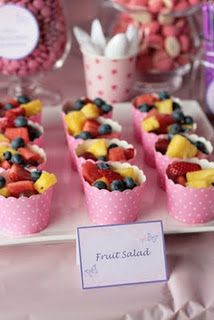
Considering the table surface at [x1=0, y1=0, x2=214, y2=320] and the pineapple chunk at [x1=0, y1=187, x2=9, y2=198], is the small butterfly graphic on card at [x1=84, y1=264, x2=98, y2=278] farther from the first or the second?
the pineapple chunk at [x1=0, y1=187, x2=9, y2=198]

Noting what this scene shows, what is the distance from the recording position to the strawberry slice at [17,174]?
3.03ft

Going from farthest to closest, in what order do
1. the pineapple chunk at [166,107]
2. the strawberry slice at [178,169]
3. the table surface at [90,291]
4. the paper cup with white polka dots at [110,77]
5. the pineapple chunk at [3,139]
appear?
the paper cup with white polka dots at [110,77] → the pineapple chunk at [166,107] → the pineapple chunk at [3,139] → the strawberry slice at [178,169] → the table surface at [90,291]

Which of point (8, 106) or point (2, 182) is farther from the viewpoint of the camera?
point (8, 106)

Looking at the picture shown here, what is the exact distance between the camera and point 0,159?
99cm

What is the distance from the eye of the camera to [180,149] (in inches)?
39.4

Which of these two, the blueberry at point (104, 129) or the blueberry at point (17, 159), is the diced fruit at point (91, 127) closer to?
the blueberry at point (104, 129)

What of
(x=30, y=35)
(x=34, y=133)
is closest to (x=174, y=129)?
(x=34, y=133)

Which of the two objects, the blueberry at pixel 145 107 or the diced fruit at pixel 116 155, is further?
the blueberry at pixel 145 107

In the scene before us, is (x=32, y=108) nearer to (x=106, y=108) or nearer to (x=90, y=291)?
(x=106, y=108)

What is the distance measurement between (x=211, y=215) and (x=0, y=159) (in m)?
0.34

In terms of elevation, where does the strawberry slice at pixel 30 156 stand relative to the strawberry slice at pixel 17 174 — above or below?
below

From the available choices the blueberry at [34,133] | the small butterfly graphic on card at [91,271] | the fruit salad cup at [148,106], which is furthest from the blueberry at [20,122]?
the small butterfly graphic on card at [91,271]

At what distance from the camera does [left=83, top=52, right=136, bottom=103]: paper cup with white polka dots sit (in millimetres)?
1270

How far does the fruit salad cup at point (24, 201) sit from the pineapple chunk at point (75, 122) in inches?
7.4
